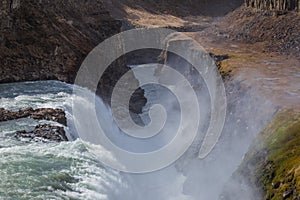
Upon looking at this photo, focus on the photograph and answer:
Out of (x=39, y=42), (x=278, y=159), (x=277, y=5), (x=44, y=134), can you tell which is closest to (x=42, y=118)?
(x=44, y=134)

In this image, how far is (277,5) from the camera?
161 ft

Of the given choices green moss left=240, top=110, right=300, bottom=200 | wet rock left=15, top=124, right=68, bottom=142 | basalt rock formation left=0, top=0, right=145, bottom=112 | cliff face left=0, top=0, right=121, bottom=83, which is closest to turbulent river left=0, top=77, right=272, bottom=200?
wet rock left=15, top=124, right=68, bottom=142

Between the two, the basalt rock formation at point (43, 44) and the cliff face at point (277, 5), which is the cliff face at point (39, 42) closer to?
the basalt rock formation at point (43, 44)

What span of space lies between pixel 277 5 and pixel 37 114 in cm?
3506

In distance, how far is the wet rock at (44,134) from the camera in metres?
17.7

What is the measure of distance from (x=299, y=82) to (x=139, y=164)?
10.3 meters

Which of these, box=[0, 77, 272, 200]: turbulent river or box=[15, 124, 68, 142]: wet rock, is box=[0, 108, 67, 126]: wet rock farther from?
box=[15, 124, 68, 142]: wet rock

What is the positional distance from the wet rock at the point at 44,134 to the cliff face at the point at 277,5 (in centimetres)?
3255

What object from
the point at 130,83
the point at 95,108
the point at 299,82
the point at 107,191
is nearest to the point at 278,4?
the point at 130,83

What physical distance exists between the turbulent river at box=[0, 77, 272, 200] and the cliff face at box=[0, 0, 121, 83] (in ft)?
5.57

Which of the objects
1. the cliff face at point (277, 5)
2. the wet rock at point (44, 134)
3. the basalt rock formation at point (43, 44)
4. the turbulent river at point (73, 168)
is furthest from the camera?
the cliff face at point (277, 5)

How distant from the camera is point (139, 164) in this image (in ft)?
82.6

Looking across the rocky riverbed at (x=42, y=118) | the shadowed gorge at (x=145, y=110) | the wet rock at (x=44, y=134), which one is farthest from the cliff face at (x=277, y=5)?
the wet rock at (x=44, y=134)

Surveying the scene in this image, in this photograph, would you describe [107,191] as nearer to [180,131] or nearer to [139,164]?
[139,164]
